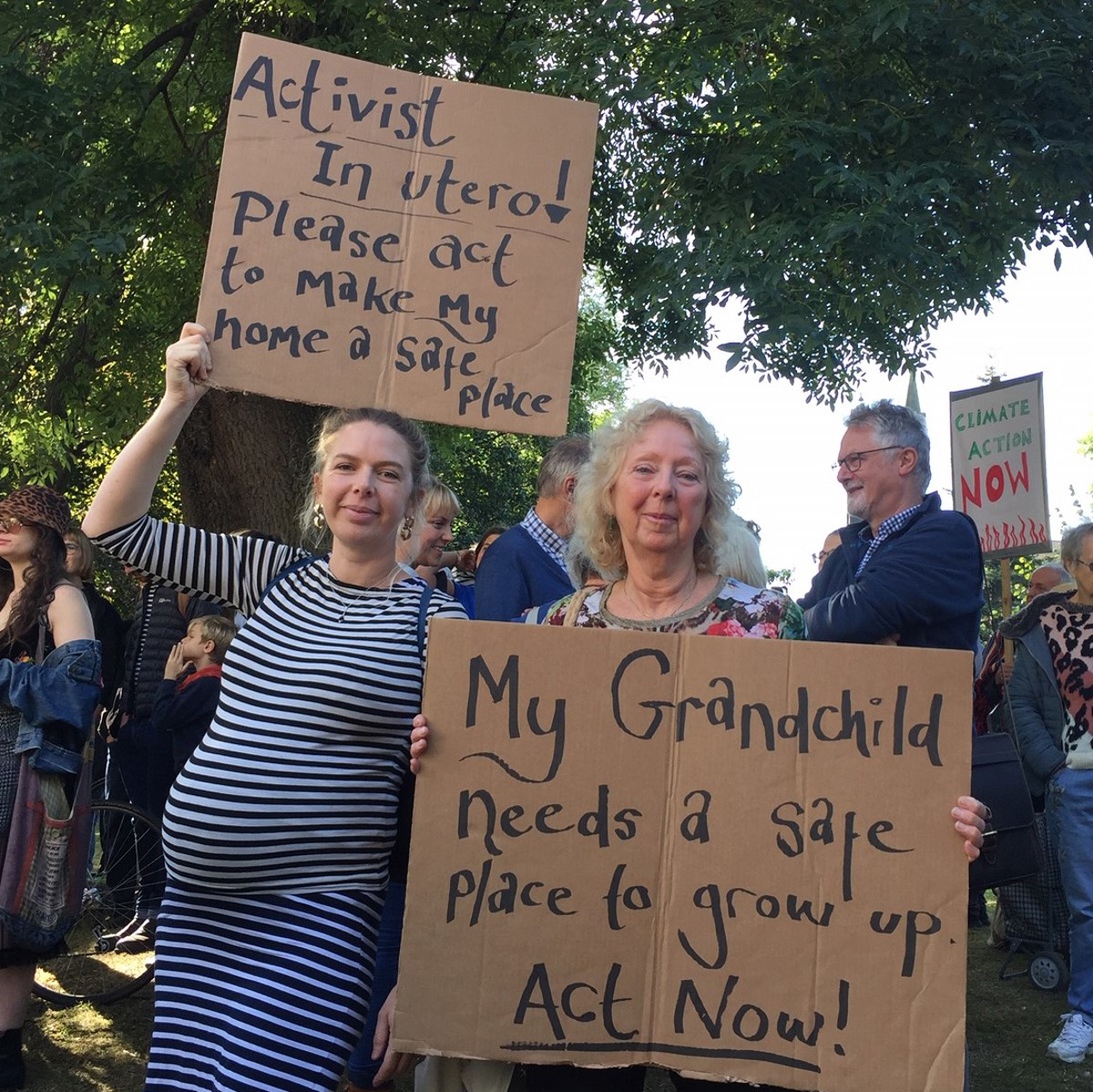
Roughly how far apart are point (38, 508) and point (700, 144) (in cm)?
587

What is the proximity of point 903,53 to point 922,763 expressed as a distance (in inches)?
274

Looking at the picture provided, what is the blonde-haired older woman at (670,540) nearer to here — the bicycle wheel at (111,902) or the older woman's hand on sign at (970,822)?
the older woman's hand on sign at (970,822)

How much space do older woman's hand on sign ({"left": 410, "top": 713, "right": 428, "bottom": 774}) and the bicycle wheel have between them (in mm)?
3785

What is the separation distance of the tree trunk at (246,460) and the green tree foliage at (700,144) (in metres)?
0.02

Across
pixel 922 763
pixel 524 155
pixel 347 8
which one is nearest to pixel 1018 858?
pixel 922 763

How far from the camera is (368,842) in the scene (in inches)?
97.5

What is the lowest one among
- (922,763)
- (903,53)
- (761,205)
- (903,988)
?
(903,988)

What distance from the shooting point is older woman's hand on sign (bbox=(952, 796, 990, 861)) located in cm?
211

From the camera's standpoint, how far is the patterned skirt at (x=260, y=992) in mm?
2350

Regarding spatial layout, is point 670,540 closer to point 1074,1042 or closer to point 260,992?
point 260,992

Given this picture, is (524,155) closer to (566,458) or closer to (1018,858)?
(566,458)

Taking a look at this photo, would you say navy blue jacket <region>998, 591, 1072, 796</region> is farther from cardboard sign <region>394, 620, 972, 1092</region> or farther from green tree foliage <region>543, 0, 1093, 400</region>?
cardboard sign <region>394, 620, 972, 1092</region>

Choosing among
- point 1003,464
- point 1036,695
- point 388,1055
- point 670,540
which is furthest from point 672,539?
point 1003,464

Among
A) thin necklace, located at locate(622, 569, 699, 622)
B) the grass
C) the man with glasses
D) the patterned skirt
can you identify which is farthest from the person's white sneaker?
the patterned skirt
